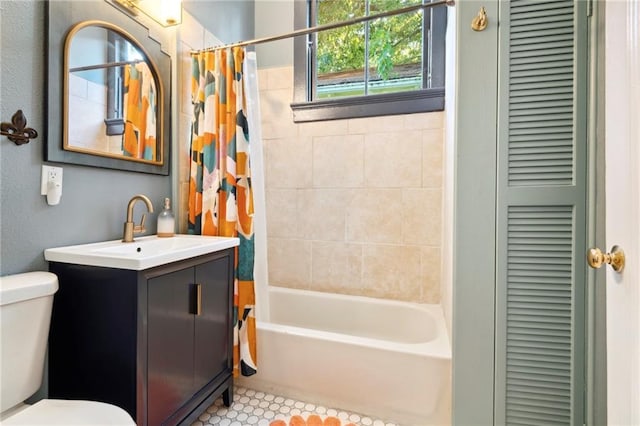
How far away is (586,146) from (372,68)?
1547mm

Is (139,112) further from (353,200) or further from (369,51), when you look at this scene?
(369,51)

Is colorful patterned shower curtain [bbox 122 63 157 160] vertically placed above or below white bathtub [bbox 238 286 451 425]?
above

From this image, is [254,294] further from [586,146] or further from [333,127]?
[586,146]

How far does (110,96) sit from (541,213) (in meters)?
1.86

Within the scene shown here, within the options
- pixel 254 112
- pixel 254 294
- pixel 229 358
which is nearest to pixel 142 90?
pixel 254 112

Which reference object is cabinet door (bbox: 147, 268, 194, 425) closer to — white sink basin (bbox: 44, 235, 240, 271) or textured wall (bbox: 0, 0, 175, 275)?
white sink basin (bbox: 44, 235, 240, 271)

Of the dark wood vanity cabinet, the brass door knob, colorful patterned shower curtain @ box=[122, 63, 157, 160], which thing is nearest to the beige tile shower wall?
colorful patterned shower curtain @ box=[122, 63, 157, 160]

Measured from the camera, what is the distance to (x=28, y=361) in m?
0.96

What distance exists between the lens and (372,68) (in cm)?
220

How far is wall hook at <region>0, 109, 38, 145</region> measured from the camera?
1008 millimetres

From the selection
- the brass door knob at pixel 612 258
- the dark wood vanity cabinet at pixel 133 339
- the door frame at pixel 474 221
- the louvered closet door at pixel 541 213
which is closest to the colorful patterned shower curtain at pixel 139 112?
the dark wood vanity cabinet at pixel 133 339

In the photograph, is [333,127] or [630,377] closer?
[630,377]

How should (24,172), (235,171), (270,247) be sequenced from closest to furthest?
1. (24,172)
2. (235,171)
3. (270,247)

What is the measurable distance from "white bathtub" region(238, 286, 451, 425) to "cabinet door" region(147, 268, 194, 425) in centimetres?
51
